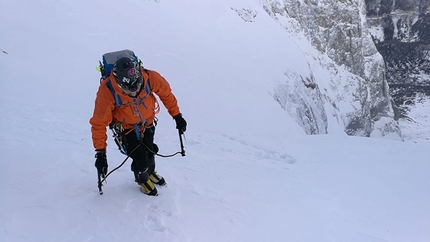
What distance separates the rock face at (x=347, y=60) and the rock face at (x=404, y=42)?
19.8 metres

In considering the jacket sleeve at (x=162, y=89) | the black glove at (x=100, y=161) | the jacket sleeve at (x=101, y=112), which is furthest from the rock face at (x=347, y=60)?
the black glove at (x=100, y=161)

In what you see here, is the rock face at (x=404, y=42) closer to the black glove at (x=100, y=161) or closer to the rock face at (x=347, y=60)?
the rock face at (x=347, y=60)

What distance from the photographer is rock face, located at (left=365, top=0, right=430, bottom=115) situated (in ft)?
207

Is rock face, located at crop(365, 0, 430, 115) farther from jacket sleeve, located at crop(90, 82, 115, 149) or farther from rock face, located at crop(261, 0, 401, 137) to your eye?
jacket sleeve, located at crop(90, 82, 115, 149)

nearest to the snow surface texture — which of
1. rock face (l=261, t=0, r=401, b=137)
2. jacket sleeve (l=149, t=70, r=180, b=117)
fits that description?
jacket sleeve (l=149, t=70, r=180, b=117)

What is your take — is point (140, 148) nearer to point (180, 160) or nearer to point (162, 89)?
point (162, 89)

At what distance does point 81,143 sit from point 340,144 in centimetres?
706

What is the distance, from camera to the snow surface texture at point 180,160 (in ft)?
13.4

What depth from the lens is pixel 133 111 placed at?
13.1ft

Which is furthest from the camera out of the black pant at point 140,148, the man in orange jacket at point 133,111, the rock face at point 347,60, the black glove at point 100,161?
the rock face at point 347,60

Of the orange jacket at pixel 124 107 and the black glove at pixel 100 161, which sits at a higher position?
the orange jacket at pixel 124 107

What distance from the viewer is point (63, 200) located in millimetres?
4141

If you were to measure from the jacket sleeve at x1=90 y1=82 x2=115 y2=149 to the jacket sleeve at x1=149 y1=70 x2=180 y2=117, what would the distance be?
0.53 m

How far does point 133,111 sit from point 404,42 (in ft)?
254
